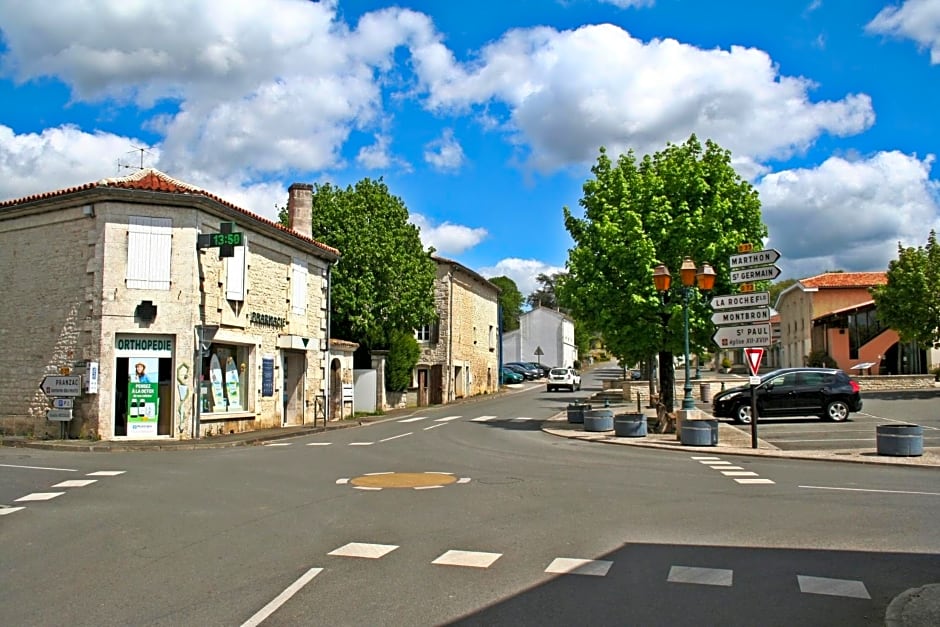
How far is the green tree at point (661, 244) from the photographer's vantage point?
22.2 meters

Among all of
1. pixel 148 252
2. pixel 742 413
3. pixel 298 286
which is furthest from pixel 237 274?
pixel 742 413

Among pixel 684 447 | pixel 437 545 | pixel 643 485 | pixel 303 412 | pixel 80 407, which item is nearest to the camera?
pixel 437 545

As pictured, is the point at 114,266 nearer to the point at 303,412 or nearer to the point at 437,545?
the point at 303,412

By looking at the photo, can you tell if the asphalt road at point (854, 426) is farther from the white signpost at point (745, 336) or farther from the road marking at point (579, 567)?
the road marking at point (579, 567)

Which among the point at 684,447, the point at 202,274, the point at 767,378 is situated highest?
the point at 202,274

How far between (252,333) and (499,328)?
36.9 meters

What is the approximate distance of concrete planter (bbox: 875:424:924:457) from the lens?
15148mm

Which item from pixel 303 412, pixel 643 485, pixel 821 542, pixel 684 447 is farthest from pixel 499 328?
pixel 821 542

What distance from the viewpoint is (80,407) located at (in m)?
20.5

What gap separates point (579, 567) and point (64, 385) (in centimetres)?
1735

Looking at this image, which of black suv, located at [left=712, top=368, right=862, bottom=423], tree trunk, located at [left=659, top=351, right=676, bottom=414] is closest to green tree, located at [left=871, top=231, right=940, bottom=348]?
black suv, located at [left=712, top=368, right=862, bottom=423]

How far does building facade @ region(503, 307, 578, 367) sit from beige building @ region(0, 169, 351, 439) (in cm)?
6872

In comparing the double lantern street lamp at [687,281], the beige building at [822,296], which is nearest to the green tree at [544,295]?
the beige building at [822,296]

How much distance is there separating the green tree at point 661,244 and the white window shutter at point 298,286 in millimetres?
9497
